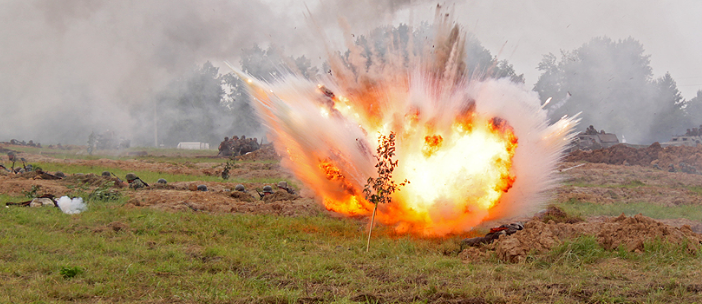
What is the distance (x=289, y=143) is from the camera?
13812 millimetres

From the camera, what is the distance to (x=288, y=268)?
30.1 ft

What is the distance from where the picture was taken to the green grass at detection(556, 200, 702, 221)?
18.2 m

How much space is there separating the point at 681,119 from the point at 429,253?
266 ft

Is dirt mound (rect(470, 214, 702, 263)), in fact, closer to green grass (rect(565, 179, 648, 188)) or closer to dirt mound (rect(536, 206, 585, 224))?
dirt mound (rect(536, 206, 585, 224))

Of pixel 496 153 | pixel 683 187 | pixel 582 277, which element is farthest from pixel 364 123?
pixel 683 187

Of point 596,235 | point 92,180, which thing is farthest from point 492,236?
point 92,180

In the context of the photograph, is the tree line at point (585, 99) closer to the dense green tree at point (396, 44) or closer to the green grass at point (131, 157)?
the green grass at point (131, 157)

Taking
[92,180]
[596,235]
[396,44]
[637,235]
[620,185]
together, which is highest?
[396,44]

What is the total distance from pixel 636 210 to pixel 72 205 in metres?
20.6

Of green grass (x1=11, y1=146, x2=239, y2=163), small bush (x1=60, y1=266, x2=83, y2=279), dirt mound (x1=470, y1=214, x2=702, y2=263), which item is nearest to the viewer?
small bush (x1=60, y1=266, x2=83, y2=279)

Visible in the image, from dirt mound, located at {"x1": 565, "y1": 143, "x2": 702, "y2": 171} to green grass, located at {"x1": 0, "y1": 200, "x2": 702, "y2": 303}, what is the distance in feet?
124

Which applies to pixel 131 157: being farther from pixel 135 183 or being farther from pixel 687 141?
pixel 687 141

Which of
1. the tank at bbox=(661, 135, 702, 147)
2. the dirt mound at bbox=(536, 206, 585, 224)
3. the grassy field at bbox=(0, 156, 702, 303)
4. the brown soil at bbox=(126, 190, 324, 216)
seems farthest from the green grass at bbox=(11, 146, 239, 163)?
the tank at bbox=(661, 135, 702, 147)

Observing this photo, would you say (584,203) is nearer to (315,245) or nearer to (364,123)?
(364,123)
